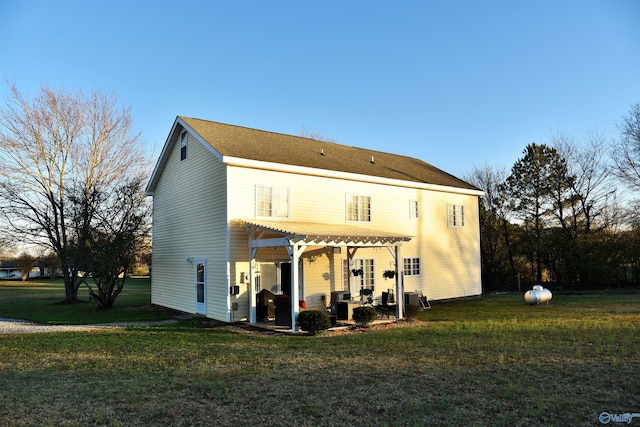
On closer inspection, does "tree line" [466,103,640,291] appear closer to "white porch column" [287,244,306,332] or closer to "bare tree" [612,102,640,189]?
"bare tree" [612,102,640,189]

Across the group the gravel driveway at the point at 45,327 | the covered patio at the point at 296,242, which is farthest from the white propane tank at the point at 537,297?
the gravel driveway at the point at 45,327

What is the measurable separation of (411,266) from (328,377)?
1261 centimetres

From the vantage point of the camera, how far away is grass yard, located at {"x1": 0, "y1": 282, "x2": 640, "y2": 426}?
504 cm

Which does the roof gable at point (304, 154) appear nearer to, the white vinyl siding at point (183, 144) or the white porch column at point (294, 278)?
the white vinyl siding at point (183, 144)

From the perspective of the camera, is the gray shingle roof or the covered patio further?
the gray shingle roof

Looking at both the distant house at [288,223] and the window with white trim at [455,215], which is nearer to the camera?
the distant house at [288,223]

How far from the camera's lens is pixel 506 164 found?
30.3 metres

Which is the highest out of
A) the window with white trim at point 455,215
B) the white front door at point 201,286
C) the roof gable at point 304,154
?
the roof gable at point 304,154

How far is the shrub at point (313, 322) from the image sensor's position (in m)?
11.1

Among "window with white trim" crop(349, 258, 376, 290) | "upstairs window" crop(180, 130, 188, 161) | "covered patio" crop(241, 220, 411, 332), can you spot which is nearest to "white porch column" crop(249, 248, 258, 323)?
"covered patio" crop(241, 220, 411, 332)

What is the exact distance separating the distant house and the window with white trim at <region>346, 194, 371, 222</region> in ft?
0.17

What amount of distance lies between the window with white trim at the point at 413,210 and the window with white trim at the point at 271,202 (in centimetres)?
655

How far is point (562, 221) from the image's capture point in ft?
90.3

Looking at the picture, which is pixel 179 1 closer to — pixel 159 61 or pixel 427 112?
pixel 159 61
